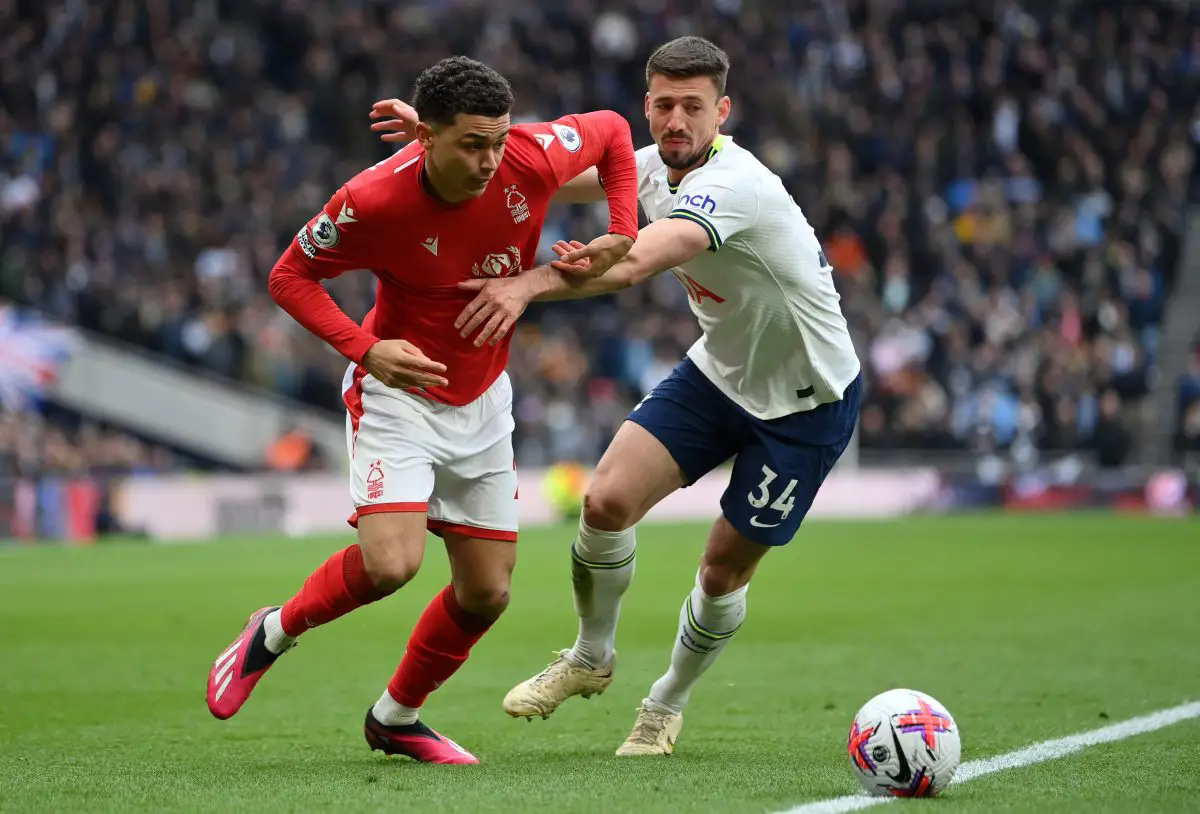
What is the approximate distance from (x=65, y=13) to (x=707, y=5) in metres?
10.4

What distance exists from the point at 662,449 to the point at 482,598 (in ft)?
3.05

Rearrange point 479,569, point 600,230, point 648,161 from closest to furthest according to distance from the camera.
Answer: point 479,569
point 648,161
point 600,230

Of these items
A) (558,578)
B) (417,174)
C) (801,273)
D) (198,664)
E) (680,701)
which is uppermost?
(417,174)

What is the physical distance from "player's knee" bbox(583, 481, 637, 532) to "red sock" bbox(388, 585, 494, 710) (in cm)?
59

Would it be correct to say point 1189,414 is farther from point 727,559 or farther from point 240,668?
point 240,668

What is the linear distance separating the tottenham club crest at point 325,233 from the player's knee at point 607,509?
1.39 m

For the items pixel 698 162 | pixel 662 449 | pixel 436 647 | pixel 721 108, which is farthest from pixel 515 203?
pixel 436 647

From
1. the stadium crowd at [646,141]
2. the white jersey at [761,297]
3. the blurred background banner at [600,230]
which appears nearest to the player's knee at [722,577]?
the white jersey at [761,297]

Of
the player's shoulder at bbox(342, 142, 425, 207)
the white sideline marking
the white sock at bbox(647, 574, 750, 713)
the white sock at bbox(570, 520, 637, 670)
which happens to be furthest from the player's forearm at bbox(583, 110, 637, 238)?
the white sideline marking

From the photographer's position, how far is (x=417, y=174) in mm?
6207

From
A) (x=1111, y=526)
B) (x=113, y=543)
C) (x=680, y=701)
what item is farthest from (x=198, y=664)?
(x=1111, y=526)

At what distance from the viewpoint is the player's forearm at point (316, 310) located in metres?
6.19

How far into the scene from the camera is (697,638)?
6.89 m

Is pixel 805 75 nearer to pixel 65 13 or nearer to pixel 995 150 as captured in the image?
pixel 995 150
